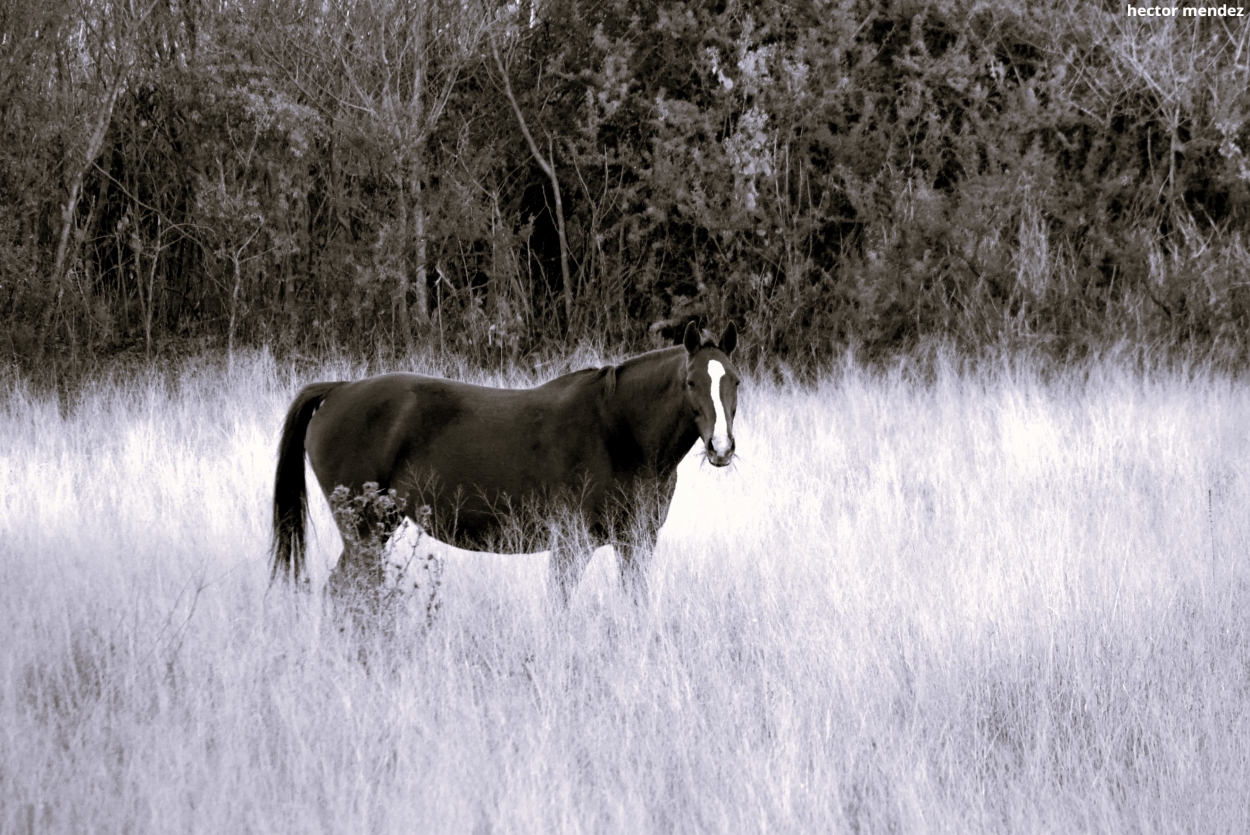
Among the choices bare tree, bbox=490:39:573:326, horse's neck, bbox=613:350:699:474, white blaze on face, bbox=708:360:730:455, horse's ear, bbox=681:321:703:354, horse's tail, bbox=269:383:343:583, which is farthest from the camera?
bare tree, bbox=490:39:573:326

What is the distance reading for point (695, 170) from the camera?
1269 cm

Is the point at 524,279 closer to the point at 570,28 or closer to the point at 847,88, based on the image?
the point at 570,28

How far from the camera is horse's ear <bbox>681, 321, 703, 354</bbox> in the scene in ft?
14.2

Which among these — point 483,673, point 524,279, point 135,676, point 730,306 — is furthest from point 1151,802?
point 524,279

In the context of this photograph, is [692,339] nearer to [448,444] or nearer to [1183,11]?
[448,444]

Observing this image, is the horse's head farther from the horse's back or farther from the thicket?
the thicket

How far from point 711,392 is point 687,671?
105 centimetres

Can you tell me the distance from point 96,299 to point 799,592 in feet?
35.4

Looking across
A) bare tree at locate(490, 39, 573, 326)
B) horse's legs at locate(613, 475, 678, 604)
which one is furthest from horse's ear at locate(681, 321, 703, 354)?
bare tree at locate(490, 39, 573, 326)

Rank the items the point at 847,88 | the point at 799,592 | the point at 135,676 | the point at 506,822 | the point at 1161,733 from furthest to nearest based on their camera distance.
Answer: the point at 847,88 → the point at 799,592 → the point at 135,676 → the point at 1161,733 → the point at 506,822

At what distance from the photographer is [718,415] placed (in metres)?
4.22

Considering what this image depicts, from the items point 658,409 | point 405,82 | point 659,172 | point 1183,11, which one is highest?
point 1183,11

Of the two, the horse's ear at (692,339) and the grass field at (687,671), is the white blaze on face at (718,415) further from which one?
the grass field at (687,671)

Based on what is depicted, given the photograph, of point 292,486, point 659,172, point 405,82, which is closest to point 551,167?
point 659,172
